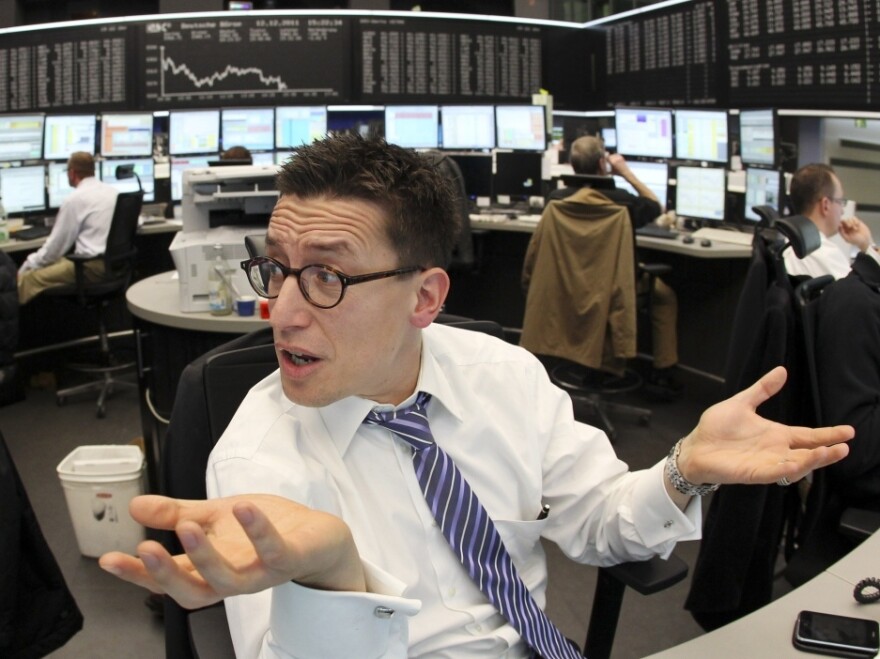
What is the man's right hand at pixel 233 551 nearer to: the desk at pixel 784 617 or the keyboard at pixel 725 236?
the desk at pixel 784 617

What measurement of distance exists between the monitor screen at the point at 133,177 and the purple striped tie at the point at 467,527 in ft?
15.5

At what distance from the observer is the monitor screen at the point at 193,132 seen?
569 cm

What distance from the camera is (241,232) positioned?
2.98 metres

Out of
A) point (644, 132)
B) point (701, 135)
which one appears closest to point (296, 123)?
point (644, 132)

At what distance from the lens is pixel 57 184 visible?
515 cm

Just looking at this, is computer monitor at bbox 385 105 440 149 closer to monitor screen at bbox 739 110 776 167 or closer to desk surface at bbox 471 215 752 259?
desk surface at bbox 471 215 752 259

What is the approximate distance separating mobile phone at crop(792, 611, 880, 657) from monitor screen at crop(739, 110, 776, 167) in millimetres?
3597

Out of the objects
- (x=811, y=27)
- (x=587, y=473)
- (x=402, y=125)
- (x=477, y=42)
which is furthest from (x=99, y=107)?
(x=587, y=473)

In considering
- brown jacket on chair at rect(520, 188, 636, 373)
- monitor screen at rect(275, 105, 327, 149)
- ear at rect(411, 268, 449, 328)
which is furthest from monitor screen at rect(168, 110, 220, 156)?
ear at rect(411, 268, 449, 328)

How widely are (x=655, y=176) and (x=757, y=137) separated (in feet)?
2.39

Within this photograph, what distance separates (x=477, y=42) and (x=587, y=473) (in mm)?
5777

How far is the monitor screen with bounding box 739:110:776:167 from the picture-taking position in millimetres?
4289

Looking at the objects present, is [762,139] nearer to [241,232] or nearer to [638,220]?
[638,220]

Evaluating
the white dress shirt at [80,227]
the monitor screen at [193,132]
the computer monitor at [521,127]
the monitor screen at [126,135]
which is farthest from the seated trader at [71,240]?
the computer monitor at [521,127]
